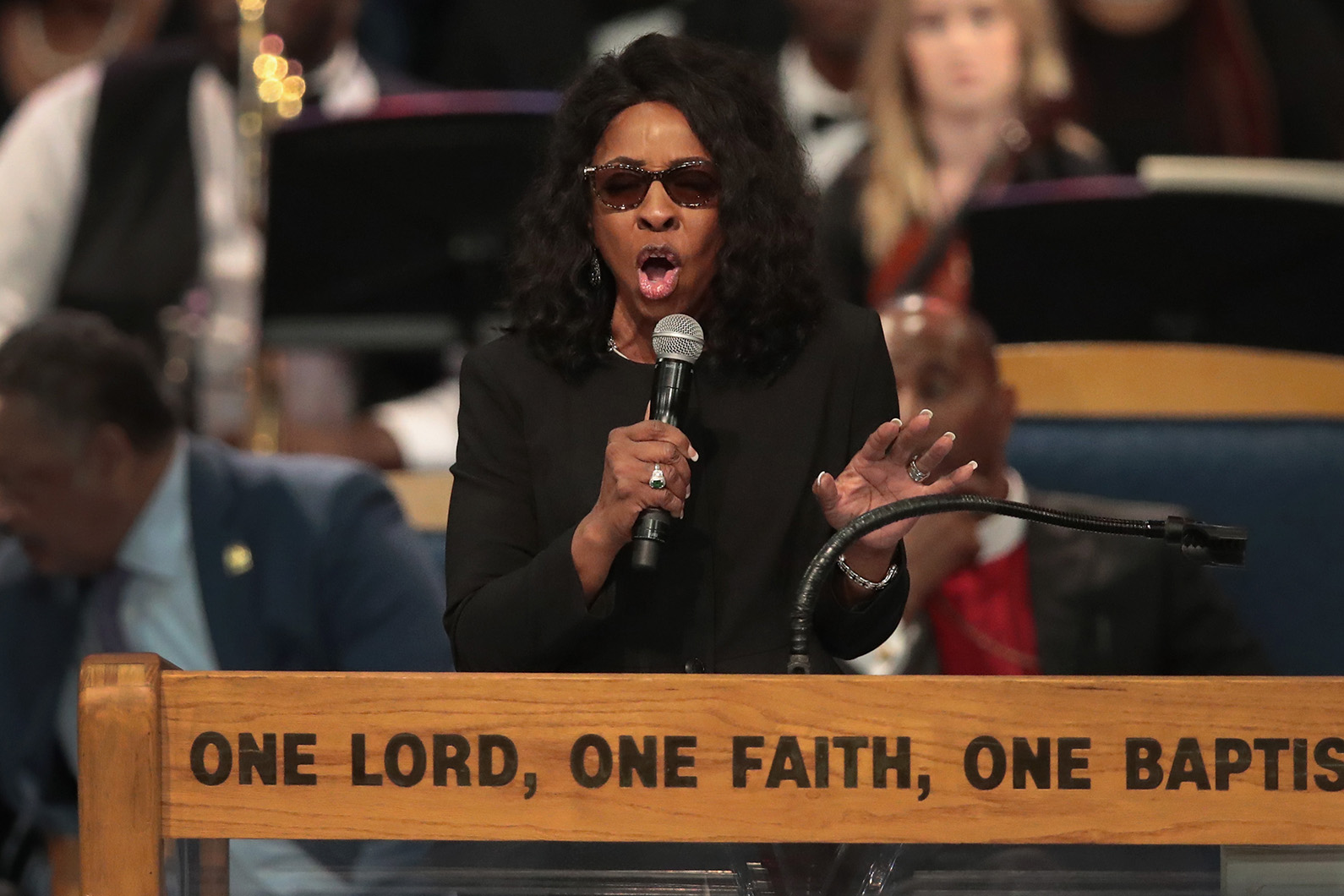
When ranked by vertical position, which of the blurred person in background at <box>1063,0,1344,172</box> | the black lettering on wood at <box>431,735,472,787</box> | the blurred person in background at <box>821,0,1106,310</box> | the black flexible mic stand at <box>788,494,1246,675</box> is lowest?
the black lettering on wood at <box>431,735,472,787</box>

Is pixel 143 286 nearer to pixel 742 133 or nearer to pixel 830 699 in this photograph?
pixel 742 133

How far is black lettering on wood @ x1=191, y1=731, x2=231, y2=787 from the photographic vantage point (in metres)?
1.21

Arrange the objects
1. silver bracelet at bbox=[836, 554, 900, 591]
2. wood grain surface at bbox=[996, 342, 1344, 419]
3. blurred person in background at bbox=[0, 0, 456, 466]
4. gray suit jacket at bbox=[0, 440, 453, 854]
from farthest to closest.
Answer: blurred person in background at bbox=[0, 0, 456, 466]
wood grain surface at bbox=[996, 342, 1344, 419]
gray suit jacket at bbox=[0, 440, 453, 854]
silver bracelet at bbox=[836, 554, 900, 591]

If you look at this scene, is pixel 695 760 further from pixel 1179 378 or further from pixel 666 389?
pixel 1179 378

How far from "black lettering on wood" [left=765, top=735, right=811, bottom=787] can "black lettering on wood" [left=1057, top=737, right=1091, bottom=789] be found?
164mm

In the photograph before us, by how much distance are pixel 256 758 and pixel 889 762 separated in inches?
16.5

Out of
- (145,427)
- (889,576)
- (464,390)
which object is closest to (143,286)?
(145,427)

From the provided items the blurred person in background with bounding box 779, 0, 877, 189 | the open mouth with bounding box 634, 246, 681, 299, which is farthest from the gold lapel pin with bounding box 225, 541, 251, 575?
the blurred person in background with bounding box 779, 0, 877, 189

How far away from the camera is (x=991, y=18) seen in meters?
4.27

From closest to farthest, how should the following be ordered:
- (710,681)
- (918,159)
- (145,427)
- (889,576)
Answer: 1. (710,681)
2. (889,576)
3. (145,427)
4. (918,159)

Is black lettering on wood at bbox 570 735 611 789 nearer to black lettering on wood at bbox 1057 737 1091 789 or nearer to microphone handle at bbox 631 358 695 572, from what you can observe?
microphone handle at bbox 631 358 695 572

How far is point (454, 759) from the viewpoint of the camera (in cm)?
120

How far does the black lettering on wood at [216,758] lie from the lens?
121 centimetres

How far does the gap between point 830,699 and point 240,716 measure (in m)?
0.39
